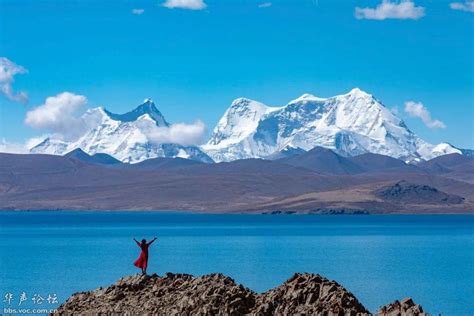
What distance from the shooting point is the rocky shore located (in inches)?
1006

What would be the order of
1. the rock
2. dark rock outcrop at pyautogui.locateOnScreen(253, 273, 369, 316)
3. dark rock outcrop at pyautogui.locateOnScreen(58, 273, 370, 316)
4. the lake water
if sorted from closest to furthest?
1. the rock
2. dark rock outcrop at pyautogui.locateOnScreen(253, 273, 369, 316)
3. dark rock outcrop at pyautogui.locateOnScreen(58, 273, 370, 316)
4. the lake water

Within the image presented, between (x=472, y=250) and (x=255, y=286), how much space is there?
61.0 metres

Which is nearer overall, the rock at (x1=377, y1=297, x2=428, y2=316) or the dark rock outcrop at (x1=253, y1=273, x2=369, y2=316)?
the rock at (x1=377, y1=297, x2=428, y2=316)

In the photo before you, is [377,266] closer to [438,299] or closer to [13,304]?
[438,299]

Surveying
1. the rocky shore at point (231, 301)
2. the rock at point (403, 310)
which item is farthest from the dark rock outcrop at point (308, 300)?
the rock at point (403, 310)

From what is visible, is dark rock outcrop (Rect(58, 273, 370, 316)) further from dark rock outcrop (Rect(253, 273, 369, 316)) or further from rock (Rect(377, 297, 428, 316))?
rock (Rect(377, 297, 428, 316))

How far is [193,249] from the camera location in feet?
372

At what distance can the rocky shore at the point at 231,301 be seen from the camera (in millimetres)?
25562

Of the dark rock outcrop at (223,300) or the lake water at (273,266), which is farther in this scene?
the lake water at (273,266)

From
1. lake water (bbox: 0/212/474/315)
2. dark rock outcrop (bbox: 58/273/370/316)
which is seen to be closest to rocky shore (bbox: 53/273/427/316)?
dark rock outcrop (bbox: 58/273/370/316)

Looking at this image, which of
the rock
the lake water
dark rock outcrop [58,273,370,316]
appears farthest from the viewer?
the lake water

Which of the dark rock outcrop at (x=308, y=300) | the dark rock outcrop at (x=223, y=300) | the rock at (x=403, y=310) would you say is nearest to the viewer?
the rock at (x=403, y=310)

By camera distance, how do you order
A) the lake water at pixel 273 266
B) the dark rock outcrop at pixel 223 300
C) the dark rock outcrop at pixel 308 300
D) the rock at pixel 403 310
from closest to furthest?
1. the rock at pixel 403 310
2. the dark rock outcrop at pixel 308 300
3. the dark rock outcrop at pixel 223 300
4. the lake water at pixel 273 266

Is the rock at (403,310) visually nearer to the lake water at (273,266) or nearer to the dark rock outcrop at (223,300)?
the dark rock outcrop at (223,300)
